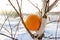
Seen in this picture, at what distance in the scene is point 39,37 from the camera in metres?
0.45

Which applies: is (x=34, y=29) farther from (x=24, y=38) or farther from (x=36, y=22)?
(x=24, y=38)

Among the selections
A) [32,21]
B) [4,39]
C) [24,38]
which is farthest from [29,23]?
[4,39]

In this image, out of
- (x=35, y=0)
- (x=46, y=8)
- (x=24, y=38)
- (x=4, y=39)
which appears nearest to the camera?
(x=46, y=8)

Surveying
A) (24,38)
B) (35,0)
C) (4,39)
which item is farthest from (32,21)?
(4,39)

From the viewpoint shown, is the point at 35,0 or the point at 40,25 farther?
the point at 35,0

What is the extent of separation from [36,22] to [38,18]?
23 mm

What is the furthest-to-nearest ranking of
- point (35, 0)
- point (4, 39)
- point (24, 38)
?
point (4, 39), point (24, 38), point (35, 0)

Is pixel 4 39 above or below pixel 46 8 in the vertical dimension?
below

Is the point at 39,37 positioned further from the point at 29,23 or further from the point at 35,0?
the point at 35,0

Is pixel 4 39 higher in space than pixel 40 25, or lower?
lower

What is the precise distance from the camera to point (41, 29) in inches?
17.2

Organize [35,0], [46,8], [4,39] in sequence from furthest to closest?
[4,39] < [35,0] < [46,8]

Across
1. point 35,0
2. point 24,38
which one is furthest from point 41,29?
point 24,38

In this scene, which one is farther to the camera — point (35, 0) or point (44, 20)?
point (35, 0)
